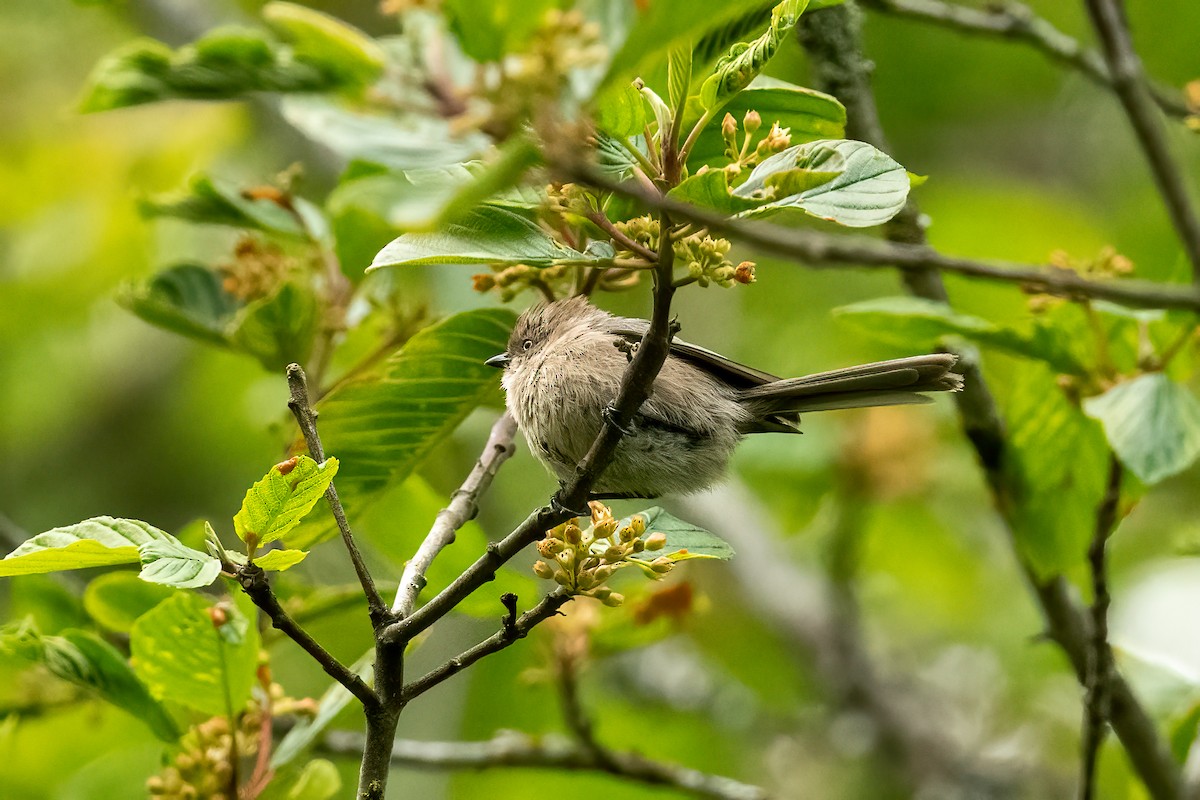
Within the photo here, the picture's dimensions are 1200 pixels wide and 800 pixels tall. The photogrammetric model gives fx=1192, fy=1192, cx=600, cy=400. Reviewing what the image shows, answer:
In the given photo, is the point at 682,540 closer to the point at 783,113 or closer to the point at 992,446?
the point at 783,113

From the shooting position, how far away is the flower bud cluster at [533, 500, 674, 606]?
2350 millimetres

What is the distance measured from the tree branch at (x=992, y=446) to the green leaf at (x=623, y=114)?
1.39m

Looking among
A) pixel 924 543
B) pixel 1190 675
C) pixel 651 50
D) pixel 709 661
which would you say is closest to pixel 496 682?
pixel 709 661

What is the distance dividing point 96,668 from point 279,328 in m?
1.00

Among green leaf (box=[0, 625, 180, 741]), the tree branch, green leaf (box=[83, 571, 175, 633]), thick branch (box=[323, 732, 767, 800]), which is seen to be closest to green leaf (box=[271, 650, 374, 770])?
green leaf (box=[0, 625, 180, 741])

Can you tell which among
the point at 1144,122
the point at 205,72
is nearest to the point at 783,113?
the point at 1144,122

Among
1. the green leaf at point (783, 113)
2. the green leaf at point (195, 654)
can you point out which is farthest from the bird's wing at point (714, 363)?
the green leaf at point (195, 654)

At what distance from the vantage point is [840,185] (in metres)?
2.19

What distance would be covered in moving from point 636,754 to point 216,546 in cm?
227

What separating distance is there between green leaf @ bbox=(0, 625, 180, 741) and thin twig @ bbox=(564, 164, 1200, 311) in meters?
1.95

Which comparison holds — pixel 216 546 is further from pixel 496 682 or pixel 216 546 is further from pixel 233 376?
pixel 233 376

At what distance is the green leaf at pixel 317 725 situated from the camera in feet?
9.61

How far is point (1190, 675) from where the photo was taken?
412 cm

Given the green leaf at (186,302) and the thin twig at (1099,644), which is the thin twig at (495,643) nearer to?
the green leaf at (186,302)
